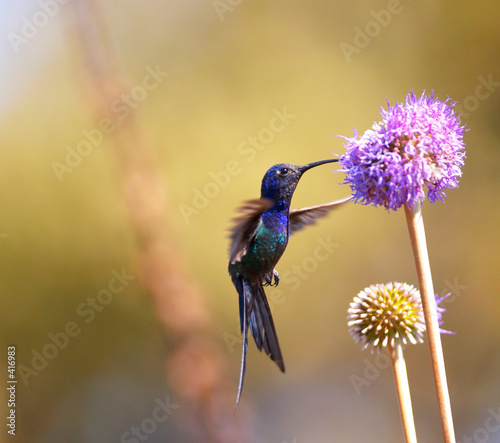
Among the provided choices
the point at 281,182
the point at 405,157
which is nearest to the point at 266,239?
the point at 281,182

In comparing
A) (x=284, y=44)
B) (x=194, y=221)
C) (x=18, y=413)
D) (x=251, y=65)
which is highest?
(x=284, y=44)

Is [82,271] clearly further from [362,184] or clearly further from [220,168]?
[362,184]

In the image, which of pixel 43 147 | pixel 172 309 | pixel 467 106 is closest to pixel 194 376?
pixel 172 309

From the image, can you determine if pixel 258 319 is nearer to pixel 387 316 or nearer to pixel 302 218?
pixel 387 316

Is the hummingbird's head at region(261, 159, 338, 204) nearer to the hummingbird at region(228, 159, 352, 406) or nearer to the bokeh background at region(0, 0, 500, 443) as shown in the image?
the hummingbird at region(228, 159, 352, 406)

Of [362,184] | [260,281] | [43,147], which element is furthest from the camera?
[43,147]

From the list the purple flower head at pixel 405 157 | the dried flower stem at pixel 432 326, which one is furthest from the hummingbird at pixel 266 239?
the dried flower stem at pixel 432 326
